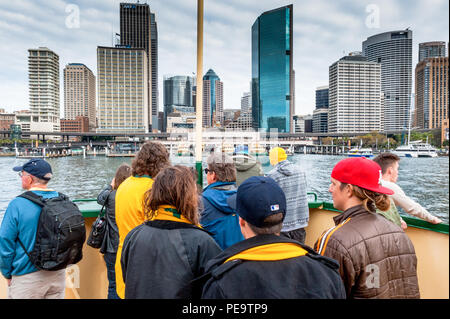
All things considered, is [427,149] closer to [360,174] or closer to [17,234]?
[360,174]

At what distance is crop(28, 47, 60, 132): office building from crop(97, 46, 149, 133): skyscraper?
96 cm

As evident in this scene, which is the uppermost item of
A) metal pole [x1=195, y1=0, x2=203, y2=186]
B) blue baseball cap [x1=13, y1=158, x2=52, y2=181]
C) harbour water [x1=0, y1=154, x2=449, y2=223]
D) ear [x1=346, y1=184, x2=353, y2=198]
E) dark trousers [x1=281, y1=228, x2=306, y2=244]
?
metal pole [x1=195, y1=0, x2=203, y2=186]

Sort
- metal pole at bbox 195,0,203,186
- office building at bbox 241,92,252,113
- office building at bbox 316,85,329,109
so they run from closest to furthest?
1. metal pole at bbox 195,0,203,186
2. office building at bbox 241,92,252,113
3. office building at bbox 316,85,329,109

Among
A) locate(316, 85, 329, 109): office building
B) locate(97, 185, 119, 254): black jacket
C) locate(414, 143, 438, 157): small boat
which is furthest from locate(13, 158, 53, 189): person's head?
locate(316, 85, 329, 109): office building

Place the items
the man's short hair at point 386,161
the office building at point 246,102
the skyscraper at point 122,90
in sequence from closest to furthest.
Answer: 1. the man's short hair at point 386,161
2. the office building at point 246,102
3. the skyscraper at point 122,90

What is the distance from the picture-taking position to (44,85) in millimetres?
6285

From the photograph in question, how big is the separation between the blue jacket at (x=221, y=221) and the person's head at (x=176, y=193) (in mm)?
412

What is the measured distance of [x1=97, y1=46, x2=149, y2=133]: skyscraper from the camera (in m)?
6.18

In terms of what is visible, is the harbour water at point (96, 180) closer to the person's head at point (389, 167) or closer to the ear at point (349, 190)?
the person's head at point (389, 167)

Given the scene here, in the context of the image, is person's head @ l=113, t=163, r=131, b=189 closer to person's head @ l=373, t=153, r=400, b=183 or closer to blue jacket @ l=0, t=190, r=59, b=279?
blue jacket @ l=0, t=190, r=59, b=279

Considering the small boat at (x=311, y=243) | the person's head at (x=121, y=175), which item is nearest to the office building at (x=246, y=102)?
the small boat at (x=311, y=243)

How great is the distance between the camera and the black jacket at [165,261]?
1.16 metres

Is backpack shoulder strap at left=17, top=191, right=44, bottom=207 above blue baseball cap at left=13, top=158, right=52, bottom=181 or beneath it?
beneath

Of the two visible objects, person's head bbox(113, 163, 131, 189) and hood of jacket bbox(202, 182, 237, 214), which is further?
person's head bbox(113, 163, 131, 189)
